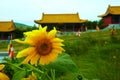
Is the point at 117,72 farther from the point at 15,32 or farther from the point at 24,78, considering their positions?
the point at 15,32

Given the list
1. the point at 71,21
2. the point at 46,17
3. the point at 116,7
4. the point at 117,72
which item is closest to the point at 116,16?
the point at 116,7

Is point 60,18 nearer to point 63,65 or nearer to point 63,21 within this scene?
point 63,21

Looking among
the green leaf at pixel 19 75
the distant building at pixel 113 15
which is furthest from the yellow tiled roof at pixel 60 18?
the green leaf at pixel 19 75

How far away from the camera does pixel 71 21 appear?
39250mm

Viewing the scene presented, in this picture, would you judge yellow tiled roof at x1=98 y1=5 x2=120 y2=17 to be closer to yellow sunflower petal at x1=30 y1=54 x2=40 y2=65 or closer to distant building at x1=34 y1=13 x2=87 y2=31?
distant building at x1=34 y1=13 x2=87 y2=31

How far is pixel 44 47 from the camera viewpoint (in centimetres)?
83

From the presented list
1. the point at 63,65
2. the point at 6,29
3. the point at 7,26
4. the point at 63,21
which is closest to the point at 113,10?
the point at 63,21

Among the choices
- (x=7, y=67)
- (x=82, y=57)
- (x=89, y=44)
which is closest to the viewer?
(x=7, y=67)

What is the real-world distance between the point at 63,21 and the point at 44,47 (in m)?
38.8

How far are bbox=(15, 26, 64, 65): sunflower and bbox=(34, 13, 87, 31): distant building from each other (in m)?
38.3

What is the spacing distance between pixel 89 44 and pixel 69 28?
2039 cm

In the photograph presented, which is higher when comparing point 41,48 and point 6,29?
point 41,48

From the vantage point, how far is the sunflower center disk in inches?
32.3

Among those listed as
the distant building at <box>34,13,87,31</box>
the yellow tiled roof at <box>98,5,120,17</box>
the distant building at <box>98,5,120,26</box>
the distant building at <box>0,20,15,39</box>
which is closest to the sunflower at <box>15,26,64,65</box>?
the distant building at <box>0,20,15,39</box>
